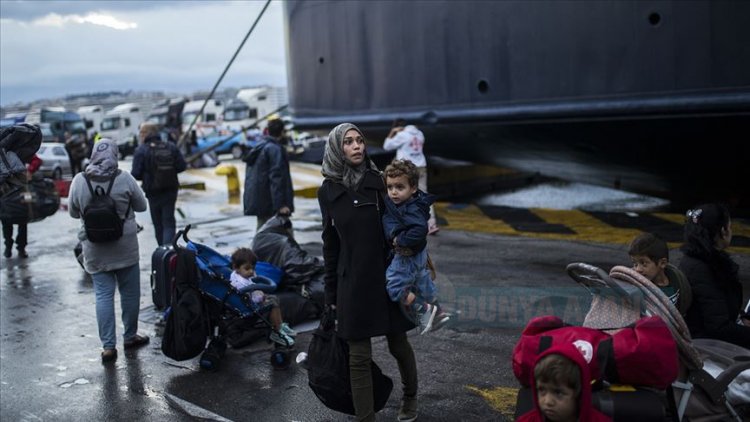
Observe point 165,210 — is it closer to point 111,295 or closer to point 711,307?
point 111,295

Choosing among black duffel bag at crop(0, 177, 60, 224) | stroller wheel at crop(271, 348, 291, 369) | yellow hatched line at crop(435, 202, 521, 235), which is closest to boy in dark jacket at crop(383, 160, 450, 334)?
stroller wheel at crop(271, 348, 291, 369)

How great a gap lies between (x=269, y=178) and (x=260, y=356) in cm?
262

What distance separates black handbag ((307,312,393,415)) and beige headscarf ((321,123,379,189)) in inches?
28.5

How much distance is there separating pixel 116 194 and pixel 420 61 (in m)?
5.76

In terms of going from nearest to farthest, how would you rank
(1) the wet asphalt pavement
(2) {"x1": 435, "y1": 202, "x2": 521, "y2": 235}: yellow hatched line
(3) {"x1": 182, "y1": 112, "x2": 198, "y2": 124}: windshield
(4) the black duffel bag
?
1. (1) the wet asphalt pavement
2. (4) the black duffel bag
3. (2) {"x1": 435, "y1": 202, "x2": 521, "y2": 235}: yellow hatched line
4. (3) {"x1": 182, "y1": 112, "x2": 198, "y2": 124}: windshield

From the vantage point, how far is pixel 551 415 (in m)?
2.84

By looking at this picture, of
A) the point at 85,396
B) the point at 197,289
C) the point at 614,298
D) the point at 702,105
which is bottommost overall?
the point at 85,396

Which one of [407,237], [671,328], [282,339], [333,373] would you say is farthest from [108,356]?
[671,328]

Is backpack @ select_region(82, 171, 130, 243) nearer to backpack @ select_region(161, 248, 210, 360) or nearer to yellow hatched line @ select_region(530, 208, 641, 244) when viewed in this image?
backpack @ select_region(161, 248, 210, 360)

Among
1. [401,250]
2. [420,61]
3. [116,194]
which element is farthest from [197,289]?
[420,61]

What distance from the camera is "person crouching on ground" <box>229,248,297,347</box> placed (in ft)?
18.8

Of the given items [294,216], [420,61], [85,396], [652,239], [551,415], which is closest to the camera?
[551,415]

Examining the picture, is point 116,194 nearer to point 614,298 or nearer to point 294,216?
point 614,298

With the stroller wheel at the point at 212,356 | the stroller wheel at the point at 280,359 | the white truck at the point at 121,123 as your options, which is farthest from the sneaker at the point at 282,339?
the white truck at the point at 121,123
